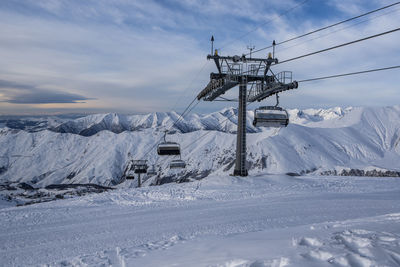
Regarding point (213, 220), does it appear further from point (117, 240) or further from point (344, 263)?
point (344, 263)

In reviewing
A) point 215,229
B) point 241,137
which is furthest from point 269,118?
point 215,229

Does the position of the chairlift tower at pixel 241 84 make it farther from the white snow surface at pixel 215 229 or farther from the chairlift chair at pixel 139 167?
the chairlift chair at pixel 139 167

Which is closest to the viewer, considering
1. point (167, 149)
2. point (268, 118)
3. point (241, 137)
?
point (268, 118)

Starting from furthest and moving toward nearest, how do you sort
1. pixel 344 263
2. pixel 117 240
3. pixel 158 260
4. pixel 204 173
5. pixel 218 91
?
pixel 204 173 < pixel 218 91 < pixel 117 240 < pixel 158 260 < pixel 344 263

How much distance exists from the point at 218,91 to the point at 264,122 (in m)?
5.20

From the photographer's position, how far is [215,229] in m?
9.39

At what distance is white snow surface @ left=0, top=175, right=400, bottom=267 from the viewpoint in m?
5.65

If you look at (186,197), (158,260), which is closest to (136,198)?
(186,197)

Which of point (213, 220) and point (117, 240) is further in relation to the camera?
point (213, 220)

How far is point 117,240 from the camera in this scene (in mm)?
8672

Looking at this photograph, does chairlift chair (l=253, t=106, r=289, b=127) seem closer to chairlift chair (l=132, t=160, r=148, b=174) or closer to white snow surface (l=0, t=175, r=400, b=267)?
white snow surface (l=0, t=175, r=400, b=267)

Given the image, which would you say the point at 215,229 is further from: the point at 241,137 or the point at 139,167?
the point at 139,167

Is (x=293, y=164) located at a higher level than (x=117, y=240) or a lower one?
lower

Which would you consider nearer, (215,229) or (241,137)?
(215,229)
